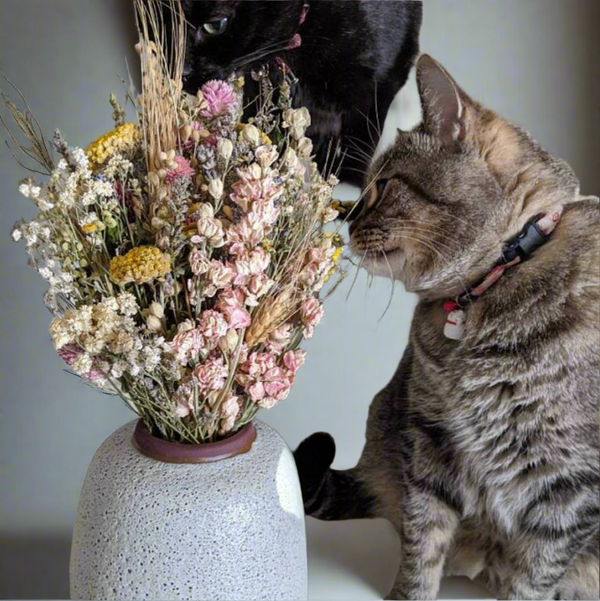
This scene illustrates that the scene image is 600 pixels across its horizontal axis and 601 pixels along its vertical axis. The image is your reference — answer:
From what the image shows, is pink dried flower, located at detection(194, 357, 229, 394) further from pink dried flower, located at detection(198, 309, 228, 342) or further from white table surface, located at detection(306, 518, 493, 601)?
white table surface, located at detection(306, 518, 493, 601)

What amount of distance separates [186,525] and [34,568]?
0.46 metres

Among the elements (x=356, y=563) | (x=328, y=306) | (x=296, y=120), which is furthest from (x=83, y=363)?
(x=356, y=563)

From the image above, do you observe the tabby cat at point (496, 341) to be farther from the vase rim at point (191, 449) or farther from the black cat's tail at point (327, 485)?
the vase rim at point (191, 449)

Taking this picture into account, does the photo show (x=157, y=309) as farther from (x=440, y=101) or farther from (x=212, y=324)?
(x=440, y=101)

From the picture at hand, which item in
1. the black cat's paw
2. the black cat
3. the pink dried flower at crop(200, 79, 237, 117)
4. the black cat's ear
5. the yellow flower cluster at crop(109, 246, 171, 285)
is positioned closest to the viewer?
the yellow flower cluster at crop(109, 246, 171, 285)

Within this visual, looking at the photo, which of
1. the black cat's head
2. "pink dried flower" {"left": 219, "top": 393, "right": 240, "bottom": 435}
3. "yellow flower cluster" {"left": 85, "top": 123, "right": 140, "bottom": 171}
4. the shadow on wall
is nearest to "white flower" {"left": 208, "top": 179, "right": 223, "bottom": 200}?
"yellow flower cluster" {"left": 85, "top": 123, "right": 140, "bottom": 171}

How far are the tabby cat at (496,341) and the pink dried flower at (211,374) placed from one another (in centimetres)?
31

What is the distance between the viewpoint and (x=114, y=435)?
2.82ft

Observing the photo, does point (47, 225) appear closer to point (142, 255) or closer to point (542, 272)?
point (142, 255)

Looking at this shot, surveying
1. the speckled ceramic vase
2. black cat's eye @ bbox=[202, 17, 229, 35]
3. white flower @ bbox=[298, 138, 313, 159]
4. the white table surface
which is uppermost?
black cat's eye @ bbox=[202, 17, 229, 35]

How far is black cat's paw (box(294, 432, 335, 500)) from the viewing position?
1.12 meters

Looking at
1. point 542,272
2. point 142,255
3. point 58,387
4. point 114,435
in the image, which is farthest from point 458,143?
point 58,387

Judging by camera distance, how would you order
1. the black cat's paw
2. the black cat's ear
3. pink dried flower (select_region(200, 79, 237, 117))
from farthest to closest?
1. the black cat's paw
2. the black cat's ear
3. pink dried flower (select_region(200, 79, 237, 117))

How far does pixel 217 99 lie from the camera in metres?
0.79
